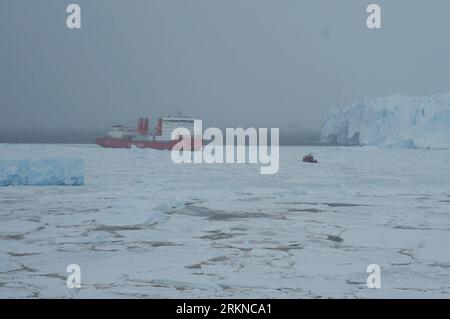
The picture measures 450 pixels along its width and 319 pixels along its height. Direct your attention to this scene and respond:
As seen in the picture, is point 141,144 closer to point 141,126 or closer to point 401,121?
point 141,126

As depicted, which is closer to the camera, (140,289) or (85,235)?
(140,289)

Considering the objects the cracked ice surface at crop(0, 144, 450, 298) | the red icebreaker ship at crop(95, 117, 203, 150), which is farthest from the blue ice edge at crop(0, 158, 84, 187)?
the red icebreaker ship at crop(95, 117, 203, 150)

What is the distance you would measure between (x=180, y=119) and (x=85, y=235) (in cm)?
3944

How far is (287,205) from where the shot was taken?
346 inches

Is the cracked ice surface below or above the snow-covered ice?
below

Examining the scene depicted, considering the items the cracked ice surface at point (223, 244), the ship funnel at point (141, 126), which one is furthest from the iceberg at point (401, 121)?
the cracked ice surface at point (223, 244)

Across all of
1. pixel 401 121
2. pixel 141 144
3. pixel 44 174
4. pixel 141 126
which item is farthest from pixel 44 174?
pixel 401 121

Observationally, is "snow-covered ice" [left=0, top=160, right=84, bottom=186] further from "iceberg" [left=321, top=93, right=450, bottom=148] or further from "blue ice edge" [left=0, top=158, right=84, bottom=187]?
"iceberg" [left=321, top=93, right=450, bottom=148]

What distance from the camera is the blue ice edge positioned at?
39.8ft

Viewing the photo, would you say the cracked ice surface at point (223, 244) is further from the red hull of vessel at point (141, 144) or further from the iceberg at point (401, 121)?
the iceberg at point (401, 121)
